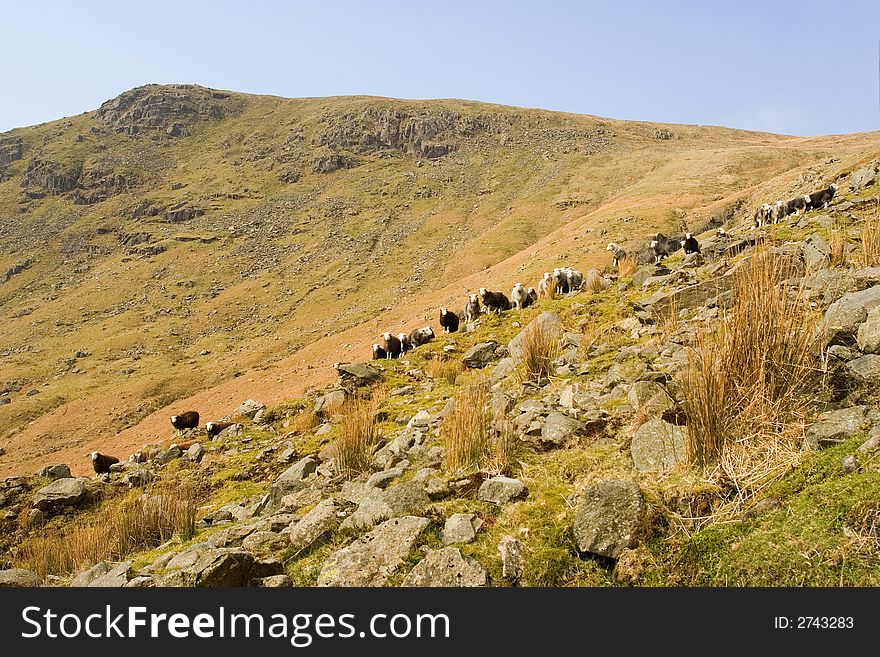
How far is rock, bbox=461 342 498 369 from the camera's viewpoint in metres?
11.0

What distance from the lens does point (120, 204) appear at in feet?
280

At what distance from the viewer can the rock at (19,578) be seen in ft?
17.8

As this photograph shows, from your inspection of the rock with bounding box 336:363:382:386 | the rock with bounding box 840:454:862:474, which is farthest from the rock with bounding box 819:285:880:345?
the rock with bounding box 336:363:382:386

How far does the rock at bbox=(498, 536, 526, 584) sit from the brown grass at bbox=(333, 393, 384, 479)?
10.6ft

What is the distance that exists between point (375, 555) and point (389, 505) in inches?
27.2

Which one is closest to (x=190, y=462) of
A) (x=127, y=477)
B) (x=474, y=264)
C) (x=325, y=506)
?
(x=127, y=477)

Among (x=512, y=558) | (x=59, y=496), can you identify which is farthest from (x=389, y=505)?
(x=59, y=496)

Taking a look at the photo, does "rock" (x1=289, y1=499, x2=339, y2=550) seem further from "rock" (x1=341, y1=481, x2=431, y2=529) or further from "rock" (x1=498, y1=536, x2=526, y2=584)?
"rock" (x1=498, y1=536, x2=526, y2=584)

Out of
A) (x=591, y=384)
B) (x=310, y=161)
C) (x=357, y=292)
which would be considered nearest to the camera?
(x=591, y=384)

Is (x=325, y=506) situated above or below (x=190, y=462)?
above

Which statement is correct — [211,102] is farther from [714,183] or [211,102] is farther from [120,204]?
[714,183]

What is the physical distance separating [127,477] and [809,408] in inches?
482

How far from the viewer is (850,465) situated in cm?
313

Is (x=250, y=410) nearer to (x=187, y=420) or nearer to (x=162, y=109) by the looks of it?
(x=187, y=420)
